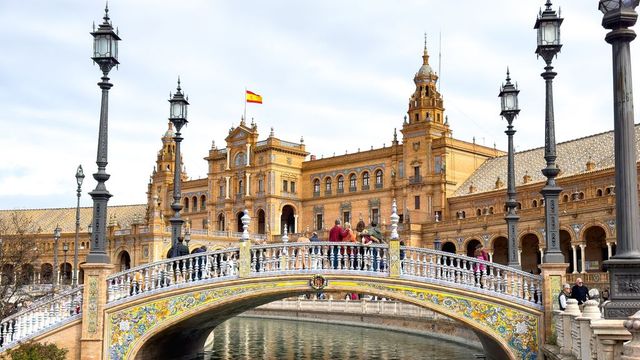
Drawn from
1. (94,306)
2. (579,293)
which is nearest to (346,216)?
(94,306)

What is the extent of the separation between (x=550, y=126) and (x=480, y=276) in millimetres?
3665

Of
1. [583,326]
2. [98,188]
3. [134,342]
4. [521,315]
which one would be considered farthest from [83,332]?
[583,326]

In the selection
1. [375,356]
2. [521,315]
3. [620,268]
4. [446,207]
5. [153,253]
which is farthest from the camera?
[153,253]

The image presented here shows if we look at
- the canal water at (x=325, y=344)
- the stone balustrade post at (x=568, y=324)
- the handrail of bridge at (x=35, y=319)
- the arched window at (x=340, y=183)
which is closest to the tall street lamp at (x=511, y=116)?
the stone balustrade post at (x=568, y=324)

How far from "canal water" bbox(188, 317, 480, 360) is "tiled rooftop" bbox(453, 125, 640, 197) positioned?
2354 cm

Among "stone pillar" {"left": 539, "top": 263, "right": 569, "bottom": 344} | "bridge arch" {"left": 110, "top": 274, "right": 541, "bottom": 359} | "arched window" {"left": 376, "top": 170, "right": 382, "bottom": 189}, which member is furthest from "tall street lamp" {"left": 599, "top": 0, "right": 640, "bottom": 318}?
"arched window" {"left": 376, "top": 170, "right": 382, "bottom": 189}

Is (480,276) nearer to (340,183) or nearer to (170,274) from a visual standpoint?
(170,274)

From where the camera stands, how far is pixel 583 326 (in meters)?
11.3

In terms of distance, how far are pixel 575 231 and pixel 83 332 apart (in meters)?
35.7

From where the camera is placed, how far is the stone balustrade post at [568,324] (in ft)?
43.2

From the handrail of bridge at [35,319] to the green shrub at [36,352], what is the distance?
0.84 meters

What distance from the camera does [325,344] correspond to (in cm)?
3030

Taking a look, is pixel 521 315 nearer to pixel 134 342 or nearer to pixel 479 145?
pixel 134 342

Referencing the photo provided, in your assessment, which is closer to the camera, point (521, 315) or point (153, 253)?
point (521, 315)
